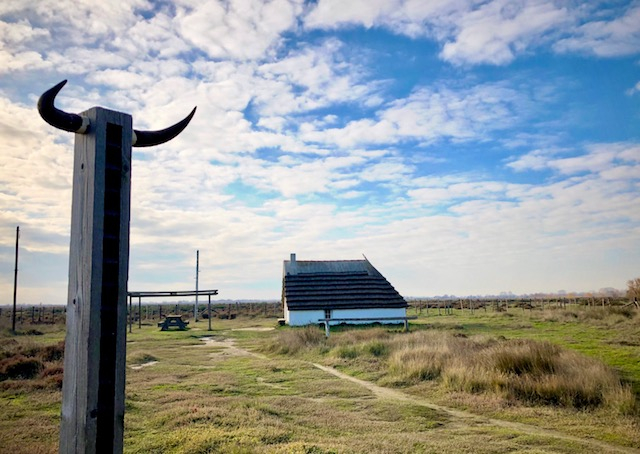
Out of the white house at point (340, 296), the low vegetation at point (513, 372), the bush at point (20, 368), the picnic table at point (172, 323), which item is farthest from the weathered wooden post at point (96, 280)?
the picnic table at point (172, 323)

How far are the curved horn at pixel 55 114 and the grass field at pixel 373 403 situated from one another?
5.13 metres

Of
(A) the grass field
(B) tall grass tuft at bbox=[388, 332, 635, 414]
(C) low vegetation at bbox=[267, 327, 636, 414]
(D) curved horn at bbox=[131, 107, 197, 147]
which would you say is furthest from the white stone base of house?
(D) curved horn at bbox=[131, 107, 197, 147]

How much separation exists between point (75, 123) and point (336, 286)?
32.3m

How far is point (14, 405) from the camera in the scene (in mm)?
9383

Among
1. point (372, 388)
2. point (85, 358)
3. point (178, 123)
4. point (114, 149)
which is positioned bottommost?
point (372, 388)

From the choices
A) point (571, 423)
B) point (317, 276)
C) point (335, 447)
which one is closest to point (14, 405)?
point (335, 447)

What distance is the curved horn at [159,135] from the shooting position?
293cm

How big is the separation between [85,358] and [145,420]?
A: 6636 millimetres

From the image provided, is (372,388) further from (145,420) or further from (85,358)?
(85,358)

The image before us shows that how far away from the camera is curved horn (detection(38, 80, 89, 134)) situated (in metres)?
2.43

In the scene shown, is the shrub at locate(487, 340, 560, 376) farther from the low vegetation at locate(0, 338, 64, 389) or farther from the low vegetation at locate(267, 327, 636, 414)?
the low vegetation at locate(0, 338, 64, 389)

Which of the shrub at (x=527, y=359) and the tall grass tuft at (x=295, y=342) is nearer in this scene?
the shrub at (x=527, y=359)

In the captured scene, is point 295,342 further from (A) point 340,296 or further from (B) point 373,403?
(A) point 340,296

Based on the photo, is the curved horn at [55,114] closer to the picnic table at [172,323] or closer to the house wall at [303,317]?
the house wall at [303,317]
